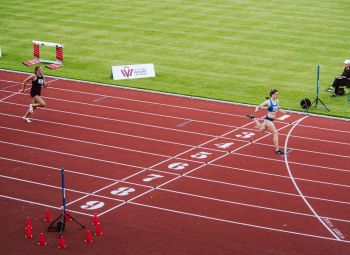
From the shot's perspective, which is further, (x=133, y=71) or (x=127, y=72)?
(x=133, y=71)

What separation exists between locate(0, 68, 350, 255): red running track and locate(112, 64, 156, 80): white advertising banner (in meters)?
1.99

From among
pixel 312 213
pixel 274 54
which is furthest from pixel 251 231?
pixel 274 54

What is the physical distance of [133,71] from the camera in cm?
3011

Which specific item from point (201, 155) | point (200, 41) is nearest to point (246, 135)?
point (201, 155)

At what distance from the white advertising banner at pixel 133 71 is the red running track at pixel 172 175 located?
1987 mm

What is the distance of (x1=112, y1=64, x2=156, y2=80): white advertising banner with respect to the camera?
29.9m

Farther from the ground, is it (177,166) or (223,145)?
(223,145)

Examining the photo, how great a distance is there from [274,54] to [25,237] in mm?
18592

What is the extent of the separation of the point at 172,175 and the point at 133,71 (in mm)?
10345

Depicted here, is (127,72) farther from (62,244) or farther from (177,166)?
(62,244)

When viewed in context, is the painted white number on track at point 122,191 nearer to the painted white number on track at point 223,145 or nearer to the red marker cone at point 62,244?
the red marker cone at point 62,244

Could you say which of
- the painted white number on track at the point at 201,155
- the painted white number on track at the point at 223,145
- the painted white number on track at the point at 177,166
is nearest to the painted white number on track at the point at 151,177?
the painted white number on track at the point at 177,166

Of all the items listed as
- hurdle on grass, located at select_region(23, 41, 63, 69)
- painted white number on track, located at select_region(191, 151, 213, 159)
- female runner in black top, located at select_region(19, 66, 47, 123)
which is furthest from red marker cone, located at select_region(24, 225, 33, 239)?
hurdle on grass, located at select_region(23, 41, 63, 69)

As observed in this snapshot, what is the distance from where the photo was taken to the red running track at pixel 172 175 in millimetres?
16797
